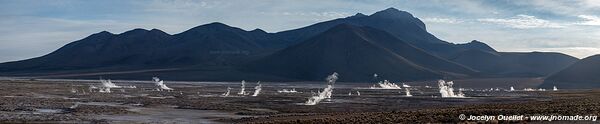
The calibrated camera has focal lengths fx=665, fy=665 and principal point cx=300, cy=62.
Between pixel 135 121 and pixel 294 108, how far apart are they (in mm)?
19534

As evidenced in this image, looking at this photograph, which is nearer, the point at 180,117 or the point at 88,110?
the point at 180,117

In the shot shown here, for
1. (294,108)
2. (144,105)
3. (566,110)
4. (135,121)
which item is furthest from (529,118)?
(144,105)

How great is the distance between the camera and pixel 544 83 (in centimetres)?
18288

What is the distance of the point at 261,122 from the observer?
43.3 m

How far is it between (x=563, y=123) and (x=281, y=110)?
2933 centimetres

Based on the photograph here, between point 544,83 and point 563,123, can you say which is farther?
point 544,83

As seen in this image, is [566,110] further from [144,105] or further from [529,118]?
[144,105]

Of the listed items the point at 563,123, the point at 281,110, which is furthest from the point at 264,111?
the point at 563,123

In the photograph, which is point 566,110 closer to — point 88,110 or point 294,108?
point 294,108

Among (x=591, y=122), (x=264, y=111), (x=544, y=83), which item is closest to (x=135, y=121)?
(x=264, y=111)

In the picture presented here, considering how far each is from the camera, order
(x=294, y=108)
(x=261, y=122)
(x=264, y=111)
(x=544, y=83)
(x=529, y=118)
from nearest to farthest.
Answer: (x=529, y=118) < (x=261, y=122) < (x=264, y=111) < (x=294, y=108) < (x=544, y=83)

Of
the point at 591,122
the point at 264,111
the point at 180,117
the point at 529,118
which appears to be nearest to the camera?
the point at 591,122

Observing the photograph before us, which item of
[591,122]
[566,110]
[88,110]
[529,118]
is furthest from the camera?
[88,110]

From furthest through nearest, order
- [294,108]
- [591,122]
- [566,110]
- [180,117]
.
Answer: [294,108]
[180,117]
[566,110]
[591,122]
